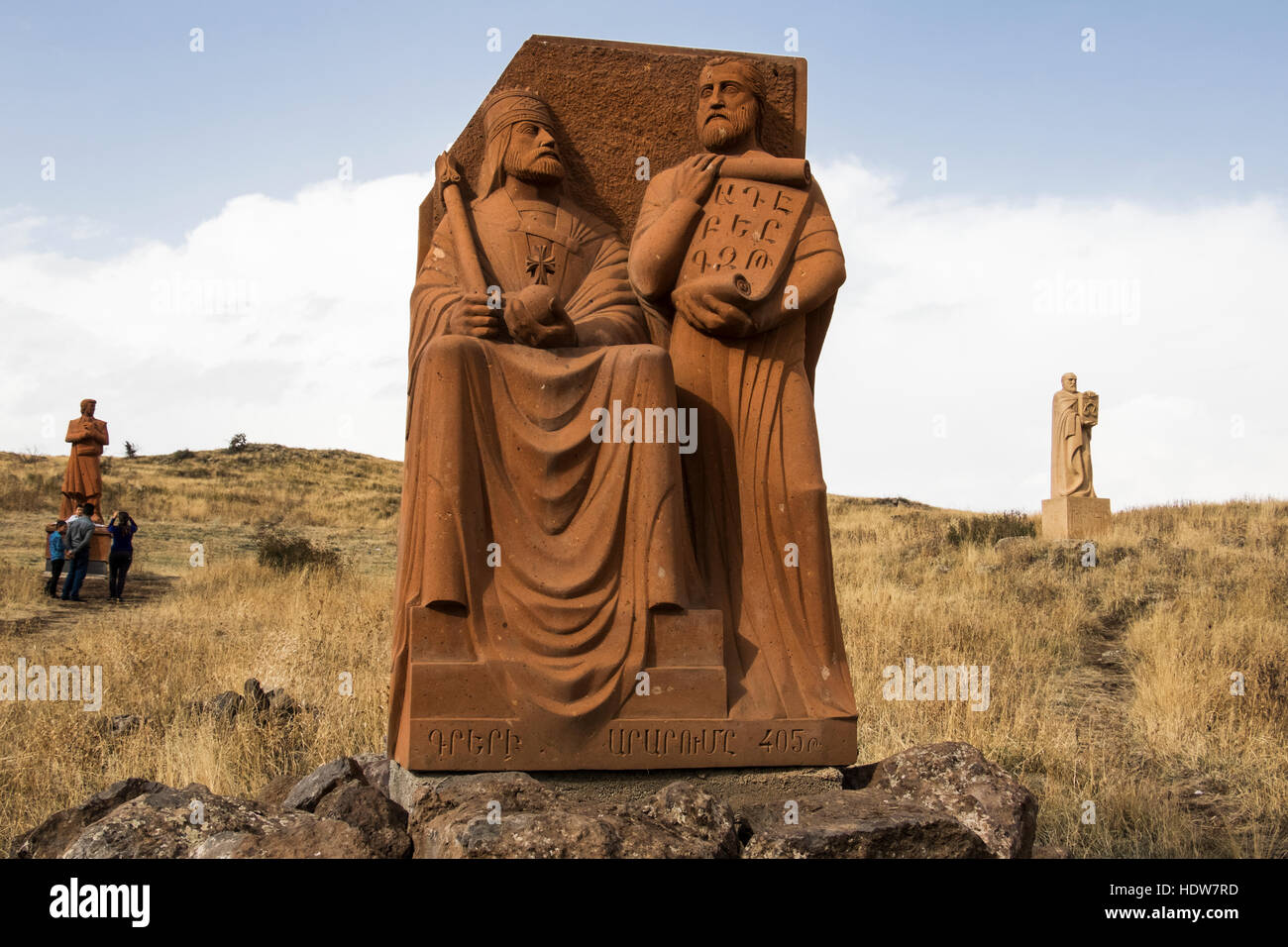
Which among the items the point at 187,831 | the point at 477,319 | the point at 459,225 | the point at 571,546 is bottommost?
the point at 187,831

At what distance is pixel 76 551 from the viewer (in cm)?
1460

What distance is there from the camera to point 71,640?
11.8 m

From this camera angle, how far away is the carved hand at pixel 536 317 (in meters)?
5.02

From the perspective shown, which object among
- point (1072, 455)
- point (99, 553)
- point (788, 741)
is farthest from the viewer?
point (1072, 455)

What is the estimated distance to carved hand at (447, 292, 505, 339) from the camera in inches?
199

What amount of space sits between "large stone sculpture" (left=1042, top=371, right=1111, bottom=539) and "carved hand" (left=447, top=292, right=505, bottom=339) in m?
16.1

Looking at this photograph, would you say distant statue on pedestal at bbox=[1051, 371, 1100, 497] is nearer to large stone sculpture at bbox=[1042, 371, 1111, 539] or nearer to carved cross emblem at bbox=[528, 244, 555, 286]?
large stone sculpture at bbox=[1042, 371, 1111, 539]

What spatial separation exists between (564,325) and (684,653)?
4.66 feet

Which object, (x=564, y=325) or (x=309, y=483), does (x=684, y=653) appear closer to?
(x=564, y=325)

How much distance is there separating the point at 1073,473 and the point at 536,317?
16.7 m

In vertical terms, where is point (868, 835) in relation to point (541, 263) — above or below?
below

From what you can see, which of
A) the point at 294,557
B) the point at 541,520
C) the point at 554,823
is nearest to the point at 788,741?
the point at 541,520

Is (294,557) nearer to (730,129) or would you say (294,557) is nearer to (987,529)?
(987,529)

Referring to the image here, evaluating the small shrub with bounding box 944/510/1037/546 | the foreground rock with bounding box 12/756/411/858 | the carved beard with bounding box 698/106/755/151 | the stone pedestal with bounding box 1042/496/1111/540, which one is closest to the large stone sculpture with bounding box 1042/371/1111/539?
the stone pedestal with bounding box 1042/496/1111/540
